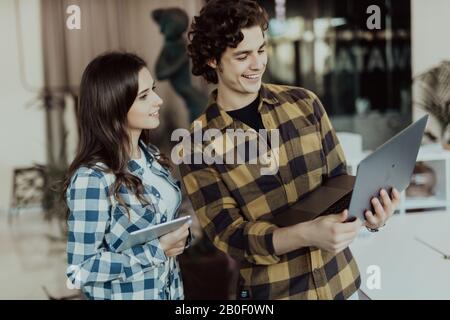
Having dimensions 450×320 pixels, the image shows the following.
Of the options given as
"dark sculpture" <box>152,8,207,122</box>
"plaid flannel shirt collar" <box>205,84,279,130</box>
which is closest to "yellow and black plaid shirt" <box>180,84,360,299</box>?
"plaid flannel shirt collar" <box>205,84,279,130</box>

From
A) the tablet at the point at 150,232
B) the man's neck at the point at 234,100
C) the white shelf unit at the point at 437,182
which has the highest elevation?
the man's neck at the point at 234,100

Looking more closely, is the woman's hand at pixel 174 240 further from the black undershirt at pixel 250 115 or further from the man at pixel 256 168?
the black undershirt at pixel 250 115

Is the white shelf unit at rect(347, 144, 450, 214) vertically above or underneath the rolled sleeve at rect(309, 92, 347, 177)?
underneath

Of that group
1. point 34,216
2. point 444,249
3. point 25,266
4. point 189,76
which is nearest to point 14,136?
point 34,216

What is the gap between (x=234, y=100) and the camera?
1158 mm

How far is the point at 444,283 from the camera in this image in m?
1.31

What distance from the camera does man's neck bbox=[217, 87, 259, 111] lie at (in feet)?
3.78

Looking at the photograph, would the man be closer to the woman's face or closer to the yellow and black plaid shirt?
the yellow and black plaid shirt

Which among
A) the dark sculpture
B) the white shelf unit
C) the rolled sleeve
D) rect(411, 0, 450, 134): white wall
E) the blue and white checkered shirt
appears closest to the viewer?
the blue and white checkered shirt

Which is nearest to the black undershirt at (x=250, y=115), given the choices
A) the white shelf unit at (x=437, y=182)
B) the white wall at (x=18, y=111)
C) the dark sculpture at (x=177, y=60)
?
the dark sculpture at (x=177, y=60)

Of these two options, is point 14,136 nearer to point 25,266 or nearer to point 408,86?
point 25,266

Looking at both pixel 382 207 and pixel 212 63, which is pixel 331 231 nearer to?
pixel 382 207

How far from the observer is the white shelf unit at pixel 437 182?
A: 1963 mm

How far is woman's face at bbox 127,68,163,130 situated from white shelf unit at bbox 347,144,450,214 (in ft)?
3.32
